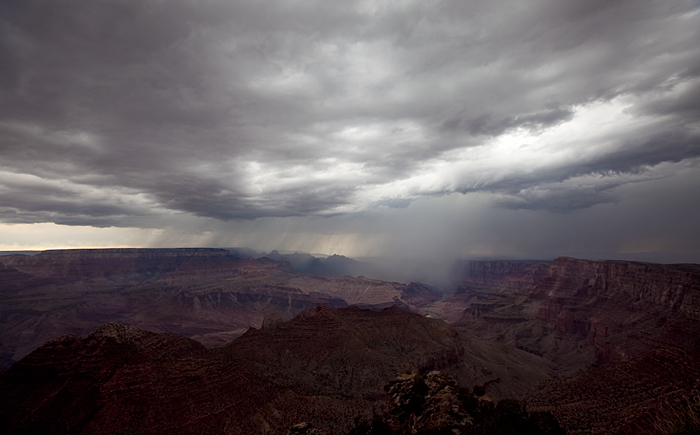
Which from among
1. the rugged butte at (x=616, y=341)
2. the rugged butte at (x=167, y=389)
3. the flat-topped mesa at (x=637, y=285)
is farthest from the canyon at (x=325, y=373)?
the flat-topped mesa at (x=637, y=285)

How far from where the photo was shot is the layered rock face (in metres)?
49.6

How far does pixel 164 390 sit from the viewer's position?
54156 mm

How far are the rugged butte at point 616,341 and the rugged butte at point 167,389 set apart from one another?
35187mm

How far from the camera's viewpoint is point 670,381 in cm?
5581

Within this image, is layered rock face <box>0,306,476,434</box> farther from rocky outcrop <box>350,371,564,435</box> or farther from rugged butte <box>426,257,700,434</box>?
rugged butte <box>426,257,700,434</box>

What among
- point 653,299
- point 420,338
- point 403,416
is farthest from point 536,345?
point 403,416

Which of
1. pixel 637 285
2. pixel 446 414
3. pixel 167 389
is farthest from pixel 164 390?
pixel 637 285

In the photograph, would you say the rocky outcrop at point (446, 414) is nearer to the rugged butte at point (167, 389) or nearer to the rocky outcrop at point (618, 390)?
the rocky outcrop at point (618, 390)

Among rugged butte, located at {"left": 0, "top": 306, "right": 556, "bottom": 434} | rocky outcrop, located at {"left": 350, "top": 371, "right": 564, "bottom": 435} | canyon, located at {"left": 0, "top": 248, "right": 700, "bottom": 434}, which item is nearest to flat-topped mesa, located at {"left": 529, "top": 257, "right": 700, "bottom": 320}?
canyon, located at {"left": 0, "top": 248, "right": 700, "bottom": 434}

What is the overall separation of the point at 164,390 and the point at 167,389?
0.43 meters

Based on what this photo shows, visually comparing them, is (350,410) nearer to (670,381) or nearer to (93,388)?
(93,388)

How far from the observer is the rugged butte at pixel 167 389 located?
49688 mm

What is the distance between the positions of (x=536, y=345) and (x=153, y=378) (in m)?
171

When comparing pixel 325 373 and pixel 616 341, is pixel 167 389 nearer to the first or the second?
pixel 325 373
